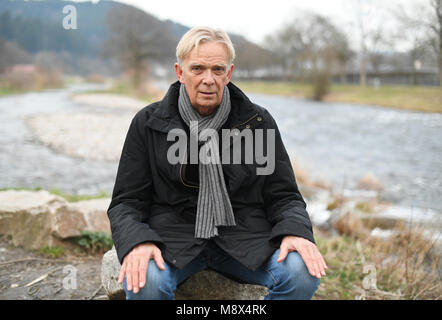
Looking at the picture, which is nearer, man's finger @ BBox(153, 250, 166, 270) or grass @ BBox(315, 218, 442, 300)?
man's finger @ BBox(153, 250, 166, 270)

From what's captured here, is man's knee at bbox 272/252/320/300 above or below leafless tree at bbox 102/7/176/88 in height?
below

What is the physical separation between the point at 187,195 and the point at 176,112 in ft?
1.52

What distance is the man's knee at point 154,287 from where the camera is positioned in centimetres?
159

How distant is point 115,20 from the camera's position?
27688 mm

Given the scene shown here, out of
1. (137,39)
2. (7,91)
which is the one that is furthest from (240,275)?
(137,39)

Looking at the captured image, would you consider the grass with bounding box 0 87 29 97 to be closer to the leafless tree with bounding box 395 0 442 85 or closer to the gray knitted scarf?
the leafless tree with bounding box 395 0 442 85

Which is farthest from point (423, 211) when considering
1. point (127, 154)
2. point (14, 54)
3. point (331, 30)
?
point (331, 30)

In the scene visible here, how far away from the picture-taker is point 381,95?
50.1 ft

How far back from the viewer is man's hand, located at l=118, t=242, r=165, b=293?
5.15 ft

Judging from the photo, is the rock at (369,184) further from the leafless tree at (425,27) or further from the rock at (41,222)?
the rock at (41,222)

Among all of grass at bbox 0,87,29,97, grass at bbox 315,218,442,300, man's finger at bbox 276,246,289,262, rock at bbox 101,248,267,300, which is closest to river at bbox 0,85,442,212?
grass at bbox 0,87,29,97

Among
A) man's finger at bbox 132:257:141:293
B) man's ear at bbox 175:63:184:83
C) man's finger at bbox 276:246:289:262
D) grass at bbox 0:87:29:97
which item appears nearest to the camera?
man's finger at bbox 132:257:141:293
